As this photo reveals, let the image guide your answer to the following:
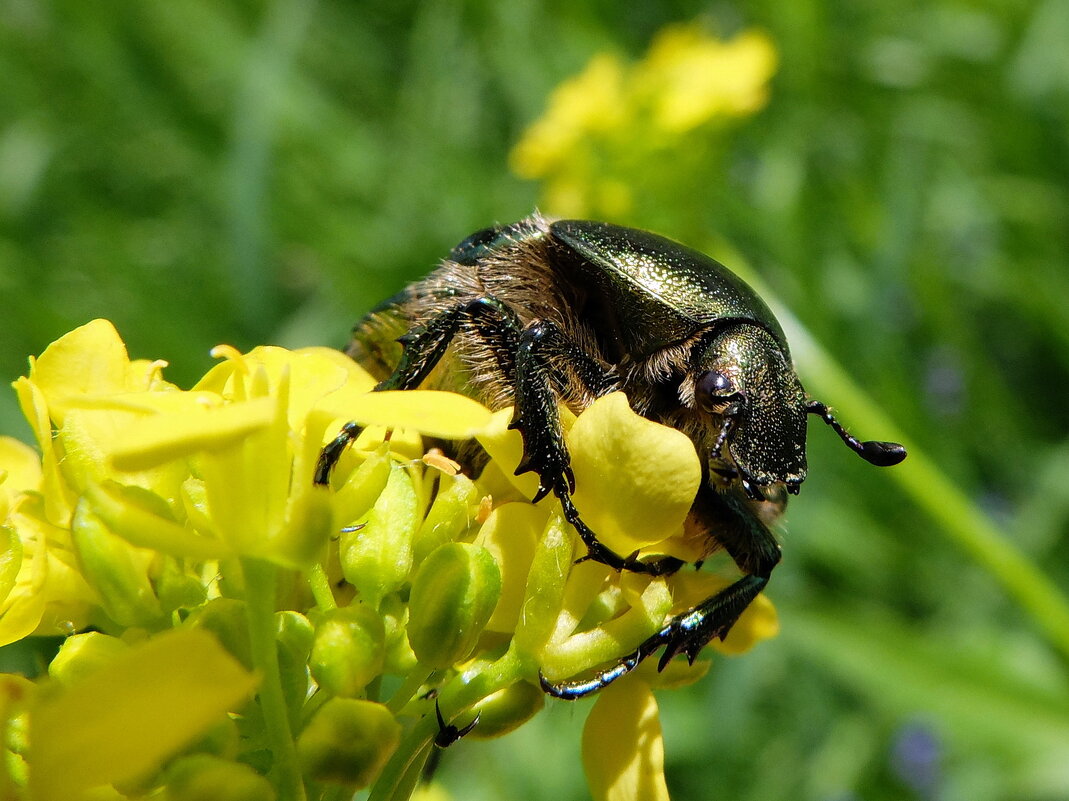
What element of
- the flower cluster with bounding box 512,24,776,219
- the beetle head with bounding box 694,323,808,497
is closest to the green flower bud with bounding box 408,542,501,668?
the beetle head with bounding box 694,323,808,497

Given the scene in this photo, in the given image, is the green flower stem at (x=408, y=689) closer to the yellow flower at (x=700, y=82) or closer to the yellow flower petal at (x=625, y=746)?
the yellow flower petal at (x=625, y=746)

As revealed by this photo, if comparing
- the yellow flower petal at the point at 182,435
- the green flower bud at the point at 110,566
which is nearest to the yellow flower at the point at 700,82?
the green flower bud at the point at 110,566

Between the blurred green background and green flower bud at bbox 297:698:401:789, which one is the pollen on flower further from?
the blurred green background

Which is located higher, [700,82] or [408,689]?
[700,82]

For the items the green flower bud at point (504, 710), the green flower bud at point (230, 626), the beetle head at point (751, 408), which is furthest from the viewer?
the beetle head at point (751, 408)

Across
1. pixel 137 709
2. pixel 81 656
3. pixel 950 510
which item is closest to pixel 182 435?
pixel 137 709

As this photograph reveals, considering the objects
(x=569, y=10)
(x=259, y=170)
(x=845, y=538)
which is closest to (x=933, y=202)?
(x=845, y=538)

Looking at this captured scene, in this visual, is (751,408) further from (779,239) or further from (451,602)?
(779,239)
